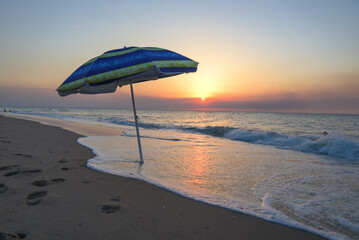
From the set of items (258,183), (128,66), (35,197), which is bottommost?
(258,183)

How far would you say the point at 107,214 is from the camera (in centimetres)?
293

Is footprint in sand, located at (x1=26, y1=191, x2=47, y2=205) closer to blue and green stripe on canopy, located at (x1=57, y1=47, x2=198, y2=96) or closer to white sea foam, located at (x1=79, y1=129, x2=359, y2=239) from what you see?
white sea foam, located at (x1=79, y1=129, x2=359, y2=239)

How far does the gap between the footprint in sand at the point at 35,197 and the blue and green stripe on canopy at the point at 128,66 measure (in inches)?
83.4

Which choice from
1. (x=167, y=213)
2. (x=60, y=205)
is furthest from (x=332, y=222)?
(x=60, y=205)

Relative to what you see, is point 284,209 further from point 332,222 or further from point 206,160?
point 206,160

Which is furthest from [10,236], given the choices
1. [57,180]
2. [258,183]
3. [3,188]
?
[258,183]

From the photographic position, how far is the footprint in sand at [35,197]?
316 centimetres

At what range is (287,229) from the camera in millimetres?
2816

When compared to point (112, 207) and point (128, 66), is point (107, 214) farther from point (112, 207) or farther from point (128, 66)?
point (128, 66)

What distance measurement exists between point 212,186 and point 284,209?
1.43m

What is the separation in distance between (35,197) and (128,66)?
9.05 ft

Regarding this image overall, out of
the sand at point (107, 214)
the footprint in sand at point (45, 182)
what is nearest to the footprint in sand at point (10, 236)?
the sand at point (107, 214)

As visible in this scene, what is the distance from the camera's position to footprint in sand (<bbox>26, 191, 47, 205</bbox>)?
3158 millimetres

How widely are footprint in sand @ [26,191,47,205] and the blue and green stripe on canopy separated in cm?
212
